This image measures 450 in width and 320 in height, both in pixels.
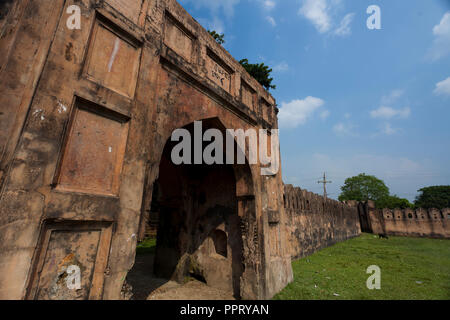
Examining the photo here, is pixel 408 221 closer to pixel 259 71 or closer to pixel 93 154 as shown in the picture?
pixel 259 71

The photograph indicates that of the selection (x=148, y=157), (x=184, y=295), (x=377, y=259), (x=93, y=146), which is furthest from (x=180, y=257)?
(x=377, y=259)

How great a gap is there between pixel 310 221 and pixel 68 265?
10.4m

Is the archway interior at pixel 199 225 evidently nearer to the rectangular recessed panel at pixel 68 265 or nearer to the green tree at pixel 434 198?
the rectangular recessed panel at pixel 68 265

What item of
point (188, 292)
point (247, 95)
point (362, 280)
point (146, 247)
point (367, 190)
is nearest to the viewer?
point (188, 292)

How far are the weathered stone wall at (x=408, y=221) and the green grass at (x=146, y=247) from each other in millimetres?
21289

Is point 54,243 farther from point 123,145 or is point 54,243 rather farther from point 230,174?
point 230,174

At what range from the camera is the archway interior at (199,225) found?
556 centimetres

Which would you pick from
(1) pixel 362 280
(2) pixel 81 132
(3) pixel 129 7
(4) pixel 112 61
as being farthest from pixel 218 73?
(1) pixel 362 280

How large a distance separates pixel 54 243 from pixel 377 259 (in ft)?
36.9

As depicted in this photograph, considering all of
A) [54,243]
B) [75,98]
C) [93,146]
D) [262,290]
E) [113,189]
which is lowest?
[262,290]

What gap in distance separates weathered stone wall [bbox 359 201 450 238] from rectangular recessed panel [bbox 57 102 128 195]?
25.9 meters

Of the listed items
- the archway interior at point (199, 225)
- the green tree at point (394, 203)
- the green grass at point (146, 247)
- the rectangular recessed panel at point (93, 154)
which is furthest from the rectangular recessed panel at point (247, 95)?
the green tree at point (394, 203)

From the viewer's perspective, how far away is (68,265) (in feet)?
6.29

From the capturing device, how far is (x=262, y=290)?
15.0 feet
